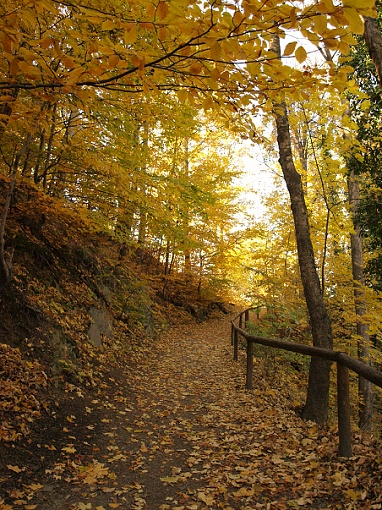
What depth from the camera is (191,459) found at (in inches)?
157

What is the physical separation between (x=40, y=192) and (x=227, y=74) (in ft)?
15.8

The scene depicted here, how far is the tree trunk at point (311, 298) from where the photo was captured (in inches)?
217

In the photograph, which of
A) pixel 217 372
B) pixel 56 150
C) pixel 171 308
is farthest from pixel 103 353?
pixel 171 308

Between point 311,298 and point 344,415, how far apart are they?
2531 mm

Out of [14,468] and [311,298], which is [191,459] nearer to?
[14,468]

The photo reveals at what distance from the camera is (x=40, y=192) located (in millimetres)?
6176

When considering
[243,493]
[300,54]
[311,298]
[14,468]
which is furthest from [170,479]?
[300,54]

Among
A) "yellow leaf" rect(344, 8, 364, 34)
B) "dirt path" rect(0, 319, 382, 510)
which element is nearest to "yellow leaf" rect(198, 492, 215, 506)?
"dirt path" rect(0, 319, 382, 510)

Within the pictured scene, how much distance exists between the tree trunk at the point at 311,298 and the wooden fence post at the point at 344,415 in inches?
76.4

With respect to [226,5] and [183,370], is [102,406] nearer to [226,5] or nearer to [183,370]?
[183,370]

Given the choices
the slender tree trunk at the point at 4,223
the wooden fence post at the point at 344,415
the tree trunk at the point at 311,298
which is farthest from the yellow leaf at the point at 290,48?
the slender tree trunk at the point at 4,223

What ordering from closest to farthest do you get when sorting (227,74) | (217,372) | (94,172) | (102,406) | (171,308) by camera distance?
(227,74) < (102,406) < (94,172) < (217,372) < (171,308)

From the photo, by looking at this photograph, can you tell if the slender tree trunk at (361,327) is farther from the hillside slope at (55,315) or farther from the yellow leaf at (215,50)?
the yellow leaf at (215,50)

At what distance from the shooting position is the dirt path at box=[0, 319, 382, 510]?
3.07m
